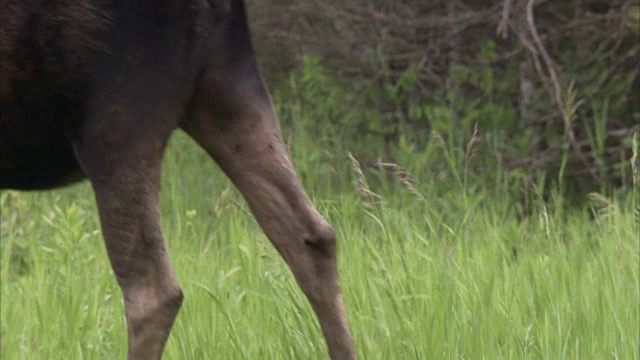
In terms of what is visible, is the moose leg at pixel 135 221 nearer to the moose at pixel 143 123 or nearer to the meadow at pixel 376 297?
the moose at pixel 143 123

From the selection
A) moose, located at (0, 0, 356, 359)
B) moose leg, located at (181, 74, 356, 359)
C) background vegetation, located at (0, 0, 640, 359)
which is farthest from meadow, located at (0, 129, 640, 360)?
moose, located at (0, 0, 356, 359)

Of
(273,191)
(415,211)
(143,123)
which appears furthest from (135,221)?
(415,211)

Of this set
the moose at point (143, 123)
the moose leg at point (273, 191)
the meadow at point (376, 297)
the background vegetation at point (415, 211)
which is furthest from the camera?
the background vegetation at point (415, 211)

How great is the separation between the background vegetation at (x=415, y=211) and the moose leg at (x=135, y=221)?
350 mm

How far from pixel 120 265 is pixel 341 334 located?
60 cm

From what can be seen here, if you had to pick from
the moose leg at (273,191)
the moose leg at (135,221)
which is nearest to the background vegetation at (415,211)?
the moose leg at (273,191)

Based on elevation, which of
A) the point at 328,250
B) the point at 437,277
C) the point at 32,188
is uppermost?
the point at 32,188

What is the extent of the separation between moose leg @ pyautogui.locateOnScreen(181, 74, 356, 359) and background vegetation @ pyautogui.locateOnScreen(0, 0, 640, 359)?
0.20m

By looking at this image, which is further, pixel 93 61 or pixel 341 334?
pixel 341 334

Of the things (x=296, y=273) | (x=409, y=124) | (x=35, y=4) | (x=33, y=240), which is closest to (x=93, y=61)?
(x=35, y=4)

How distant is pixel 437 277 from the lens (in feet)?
12.7

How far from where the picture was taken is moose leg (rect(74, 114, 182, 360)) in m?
3.17

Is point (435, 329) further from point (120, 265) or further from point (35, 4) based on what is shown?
point (35, 4)

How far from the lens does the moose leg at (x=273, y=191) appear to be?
3.35m
